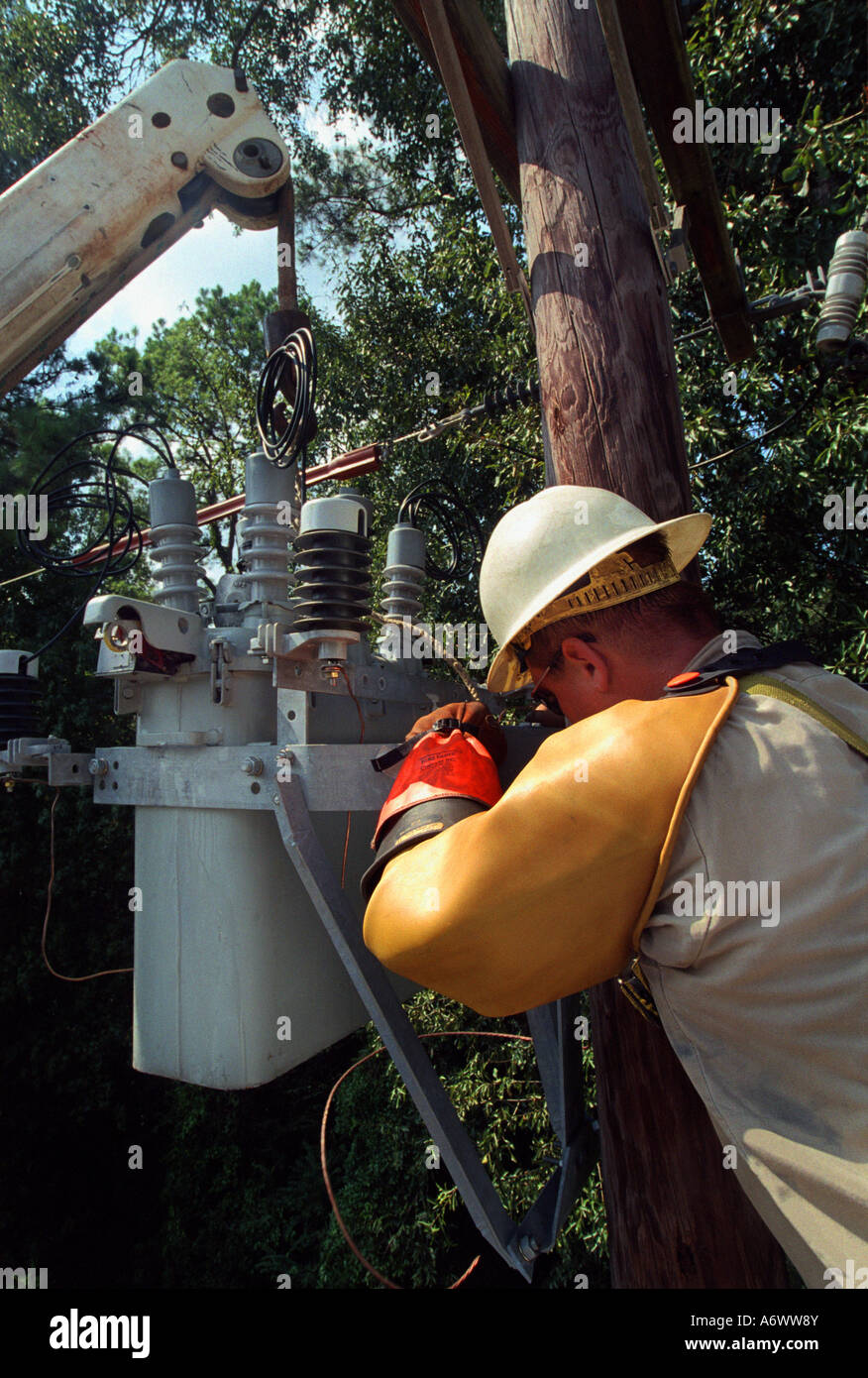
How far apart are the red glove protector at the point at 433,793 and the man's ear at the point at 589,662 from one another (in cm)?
25

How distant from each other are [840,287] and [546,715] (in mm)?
2340

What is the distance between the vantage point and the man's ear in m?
1.53

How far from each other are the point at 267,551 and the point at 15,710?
4.02ft

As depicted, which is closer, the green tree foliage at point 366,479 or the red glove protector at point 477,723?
the red glove protector at point 477,723

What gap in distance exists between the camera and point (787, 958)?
1151mm

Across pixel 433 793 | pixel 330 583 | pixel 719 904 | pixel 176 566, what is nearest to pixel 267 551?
pixel 176 566

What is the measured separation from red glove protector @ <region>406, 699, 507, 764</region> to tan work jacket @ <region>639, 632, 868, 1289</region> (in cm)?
60

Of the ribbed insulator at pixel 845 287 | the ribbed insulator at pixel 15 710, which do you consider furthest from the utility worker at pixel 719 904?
the ribbed insulator at pixel 845 287

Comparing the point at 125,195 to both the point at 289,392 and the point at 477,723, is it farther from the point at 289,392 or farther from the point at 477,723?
the point at 477,723

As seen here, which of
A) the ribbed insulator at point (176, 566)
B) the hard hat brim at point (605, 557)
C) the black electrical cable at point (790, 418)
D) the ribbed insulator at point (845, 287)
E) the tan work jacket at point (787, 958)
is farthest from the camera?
the black electrical cable at point (790, 418)

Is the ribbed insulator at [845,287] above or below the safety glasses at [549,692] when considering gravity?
above

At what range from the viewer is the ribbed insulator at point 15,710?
9.55 ft

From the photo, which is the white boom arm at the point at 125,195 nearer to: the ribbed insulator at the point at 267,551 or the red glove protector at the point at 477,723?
the ribbed insulator at the point at 267,551
